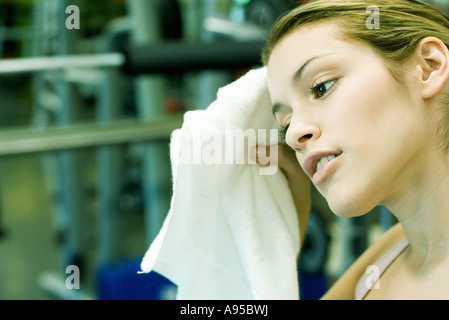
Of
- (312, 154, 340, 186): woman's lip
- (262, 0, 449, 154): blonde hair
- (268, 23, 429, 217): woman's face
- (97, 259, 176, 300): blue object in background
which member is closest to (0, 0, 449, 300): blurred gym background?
(97, 259, 176, 300): blue object in background

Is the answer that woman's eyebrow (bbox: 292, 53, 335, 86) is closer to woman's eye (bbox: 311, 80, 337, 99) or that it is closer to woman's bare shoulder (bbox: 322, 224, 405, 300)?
woman's eye (bbox: 311, 80, 337, 99)

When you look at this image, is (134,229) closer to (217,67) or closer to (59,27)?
(59,27)

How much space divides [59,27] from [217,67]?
4.60 feet

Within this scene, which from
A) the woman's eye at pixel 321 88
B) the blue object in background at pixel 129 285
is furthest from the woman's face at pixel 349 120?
the blue object in background at pixel 129 285

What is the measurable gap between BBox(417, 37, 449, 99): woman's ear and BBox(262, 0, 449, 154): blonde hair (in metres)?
0.01

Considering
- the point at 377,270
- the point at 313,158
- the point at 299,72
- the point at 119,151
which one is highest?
the point at 119,151

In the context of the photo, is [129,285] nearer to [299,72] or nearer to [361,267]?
[361,267]

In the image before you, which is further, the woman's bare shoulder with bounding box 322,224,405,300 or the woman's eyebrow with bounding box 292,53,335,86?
the woman's bare shoulder with bounding box 322,224,405,300

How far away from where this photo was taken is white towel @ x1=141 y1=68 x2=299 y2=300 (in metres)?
0.83

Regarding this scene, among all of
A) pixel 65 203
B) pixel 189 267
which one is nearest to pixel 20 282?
pixel 65 203

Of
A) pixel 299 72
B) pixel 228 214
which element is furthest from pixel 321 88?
pixel 228 214

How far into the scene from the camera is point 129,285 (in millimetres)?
1726

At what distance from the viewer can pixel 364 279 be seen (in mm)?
927

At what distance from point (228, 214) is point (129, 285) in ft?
3.08
